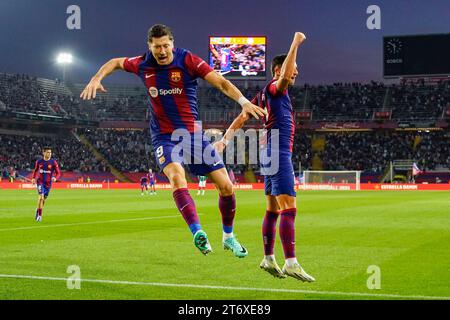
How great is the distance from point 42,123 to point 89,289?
59.4 meters

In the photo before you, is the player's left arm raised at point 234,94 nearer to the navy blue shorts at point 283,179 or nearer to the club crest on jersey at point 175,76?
the club crest on jersey at point 175,76

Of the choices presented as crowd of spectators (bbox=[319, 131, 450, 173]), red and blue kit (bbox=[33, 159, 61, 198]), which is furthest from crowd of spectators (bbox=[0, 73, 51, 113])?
red and blue kit (bbox=[33, 159, 61, 198])

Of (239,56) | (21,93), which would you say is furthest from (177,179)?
(21,93)

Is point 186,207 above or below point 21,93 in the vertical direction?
below

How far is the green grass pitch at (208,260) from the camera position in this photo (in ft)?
22.5

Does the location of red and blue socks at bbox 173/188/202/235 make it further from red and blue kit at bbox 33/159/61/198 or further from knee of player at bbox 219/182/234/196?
red and blue kit at bbox 33/159/61/198

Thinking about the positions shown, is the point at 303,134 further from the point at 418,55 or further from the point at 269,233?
the point at 269,233

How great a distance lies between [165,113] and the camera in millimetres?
7559

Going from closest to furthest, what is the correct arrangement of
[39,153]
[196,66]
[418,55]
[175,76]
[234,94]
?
1. [234,94]
2. [196,66]
3. [175,76]
4. [418,55]
5. [39,153]

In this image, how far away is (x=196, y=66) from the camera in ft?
24.2

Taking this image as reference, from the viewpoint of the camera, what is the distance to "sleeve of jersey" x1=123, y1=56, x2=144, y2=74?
7.66 m

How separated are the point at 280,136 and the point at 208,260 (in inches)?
110

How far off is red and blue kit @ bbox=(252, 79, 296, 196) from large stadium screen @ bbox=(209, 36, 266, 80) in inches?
1844
